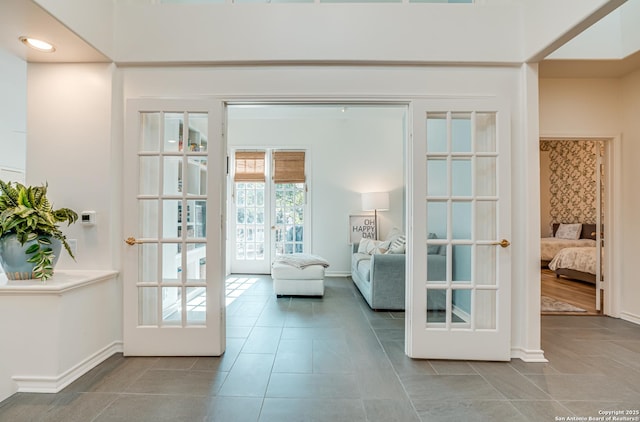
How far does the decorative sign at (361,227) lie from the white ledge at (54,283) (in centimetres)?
432

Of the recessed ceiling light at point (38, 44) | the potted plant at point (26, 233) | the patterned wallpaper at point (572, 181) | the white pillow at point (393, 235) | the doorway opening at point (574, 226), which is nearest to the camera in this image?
the potted plant at point (26, 233)

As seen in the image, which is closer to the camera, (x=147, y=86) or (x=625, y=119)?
(x=147, y=86)

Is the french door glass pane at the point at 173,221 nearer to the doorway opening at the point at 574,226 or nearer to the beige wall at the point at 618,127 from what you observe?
the beige wall at the point at 618,127

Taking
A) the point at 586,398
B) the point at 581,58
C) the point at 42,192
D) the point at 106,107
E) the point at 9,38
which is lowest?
the point at 586,398

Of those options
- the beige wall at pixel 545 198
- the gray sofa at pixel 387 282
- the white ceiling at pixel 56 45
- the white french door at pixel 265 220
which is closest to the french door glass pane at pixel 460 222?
the gray sofa at pixel 387 282

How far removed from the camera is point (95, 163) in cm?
246

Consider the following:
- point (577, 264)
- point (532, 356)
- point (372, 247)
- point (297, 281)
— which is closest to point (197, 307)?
point (297, 281)

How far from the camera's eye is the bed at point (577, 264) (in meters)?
4.74

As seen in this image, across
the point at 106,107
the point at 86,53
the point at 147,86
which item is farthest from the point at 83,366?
the point at 86,53

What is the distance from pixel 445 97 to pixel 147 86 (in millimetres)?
2583

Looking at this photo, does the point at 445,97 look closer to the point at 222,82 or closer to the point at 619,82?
the point at 222,82

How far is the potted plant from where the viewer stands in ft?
6.43

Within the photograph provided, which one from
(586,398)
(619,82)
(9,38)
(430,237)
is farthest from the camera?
(619,82)

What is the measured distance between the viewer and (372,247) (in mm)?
4883
